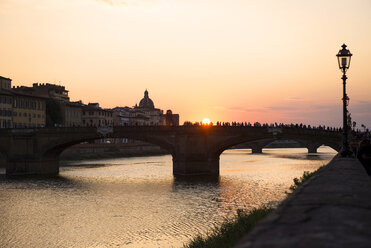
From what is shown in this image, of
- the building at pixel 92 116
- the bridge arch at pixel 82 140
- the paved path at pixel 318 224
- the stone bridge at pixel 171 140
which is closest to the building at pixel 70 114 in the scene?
the building at pixel 92 116

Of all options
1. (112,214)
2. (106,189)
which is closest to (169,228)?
(112,214)

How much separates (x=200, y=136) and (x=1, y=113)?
45.7m

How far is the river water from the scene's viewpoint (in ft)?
77.9

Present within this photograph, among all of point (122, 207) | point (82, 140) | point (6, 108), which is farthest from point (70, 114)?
point (122, 207)

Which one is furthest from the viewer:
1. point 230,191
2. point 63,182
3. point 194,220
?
point 63,182

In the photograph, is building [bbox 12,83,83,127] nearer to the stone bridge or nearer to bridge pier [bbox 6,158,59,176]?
the stone bridge

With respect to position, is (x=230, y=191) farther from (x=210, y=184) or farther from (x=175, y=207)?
A: (x=175, y=207)

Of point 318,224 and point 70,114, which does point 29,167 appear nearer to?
point 70,114

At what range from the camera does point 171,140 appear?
5909 centimetres

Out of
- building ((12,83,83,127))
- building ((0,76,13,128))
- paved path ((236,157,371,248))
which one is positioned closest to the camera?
paved path ((236,157,371,248))

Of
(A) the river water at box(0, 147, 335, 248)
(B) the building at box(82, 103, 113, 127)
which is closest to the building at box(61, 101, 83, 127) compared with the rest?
(B) the building at box(82, 103, 113, 127)

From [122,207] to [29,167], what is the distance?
109 feet

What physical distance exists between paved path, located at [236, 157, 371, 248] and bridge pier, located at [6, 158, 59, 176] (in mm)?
60784

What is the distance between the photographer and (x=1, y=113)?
83875 millimetres
